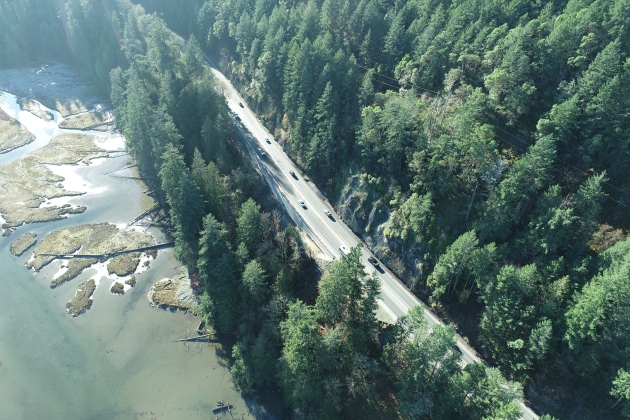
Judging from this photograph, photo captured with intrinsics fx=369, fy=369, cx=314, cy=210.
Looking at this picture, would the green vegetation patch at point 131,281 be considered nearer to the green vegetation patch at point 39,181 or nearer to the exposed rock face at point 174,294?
the exposed rock face at point 174,294

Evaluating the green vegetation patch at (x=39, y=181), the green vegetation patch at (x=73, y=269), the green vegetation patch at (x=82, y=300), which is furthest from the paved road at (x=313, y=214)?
the green vegetation patch at (x=39, y=181)

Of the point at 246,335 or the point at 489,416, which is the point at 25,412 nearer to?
the point at 246,335

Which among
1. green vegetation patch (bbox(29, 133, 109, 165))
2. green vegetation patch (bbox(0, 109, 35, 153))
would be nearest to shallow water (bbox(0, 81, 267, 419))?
green vegetation patch (bbox(29, 133, 109, 165))

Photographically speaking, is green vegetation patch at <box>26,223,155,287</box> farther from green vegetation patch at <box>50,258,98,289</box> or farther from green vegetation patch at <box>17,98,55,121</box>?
green vegetation patch at <box>17,98,55,121</box>

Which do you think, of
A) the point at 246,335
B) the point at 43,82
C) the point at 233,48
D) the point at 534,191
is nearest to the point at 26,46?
the point at 43,82

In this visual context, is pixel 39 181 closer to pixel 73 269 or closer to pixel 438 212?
pixel 73 269

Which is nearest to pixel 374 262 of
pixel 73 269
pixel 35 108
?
pixel 73 269
